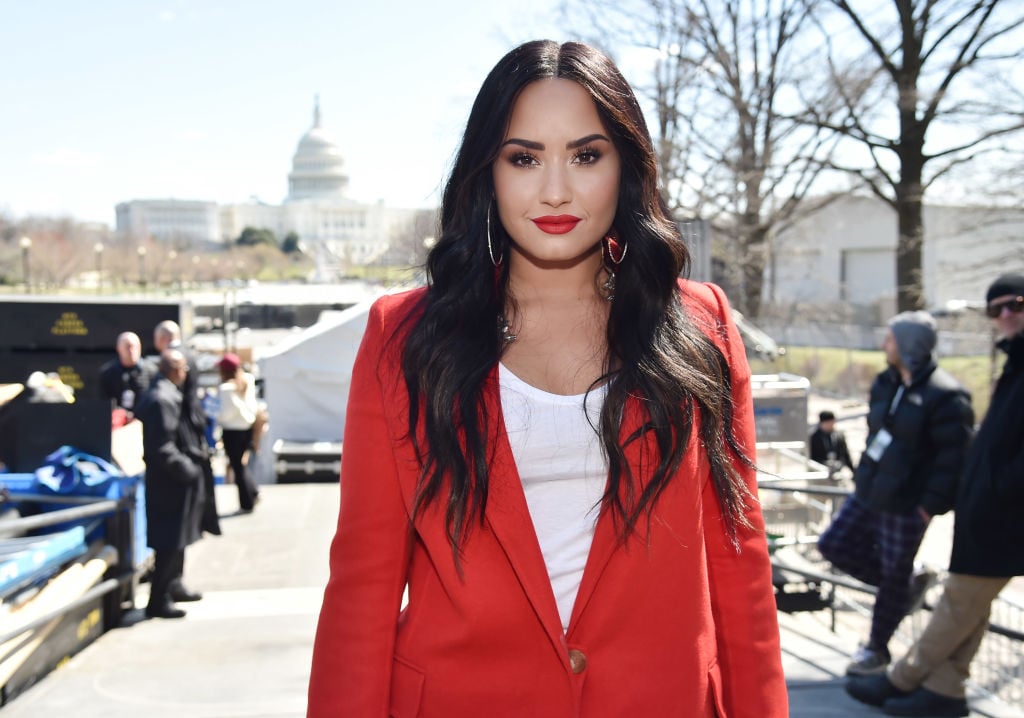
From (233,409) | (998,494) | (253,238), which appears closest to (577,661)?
(998,494)

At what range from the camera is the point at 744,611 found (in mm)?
1740

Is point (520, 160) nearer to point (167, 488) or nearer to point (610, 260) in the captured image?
point (610, 260)

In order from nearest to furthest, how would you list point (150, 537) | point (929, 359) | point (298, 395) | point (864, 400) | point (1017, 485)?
1. point (1017, 485)
2. point (929, 359)
3. point (150, 537)
4. point (298, 395)
5. point (864, 400)

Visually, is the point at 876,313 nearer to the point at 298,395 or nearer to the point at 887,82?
the point at 887,82

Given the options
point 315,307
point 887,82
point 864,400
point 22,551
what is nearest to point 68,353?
point 22,551

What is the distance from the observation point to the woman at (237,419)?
372 inches

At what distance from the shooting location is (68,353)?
12375mm

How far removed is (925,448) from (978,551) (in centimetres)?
84

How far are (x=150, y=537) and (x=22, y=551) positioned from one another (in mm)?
1417

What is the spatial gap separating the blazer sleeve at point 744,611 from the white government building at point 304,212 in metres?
137

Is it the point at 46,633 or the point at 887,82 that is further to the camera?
the point at 887,82

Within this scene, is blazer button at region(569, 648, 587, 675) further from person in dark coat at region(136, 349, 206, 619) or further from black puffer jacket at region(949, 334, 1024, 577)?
person in dark coat at region(136, 349, 206, 619)

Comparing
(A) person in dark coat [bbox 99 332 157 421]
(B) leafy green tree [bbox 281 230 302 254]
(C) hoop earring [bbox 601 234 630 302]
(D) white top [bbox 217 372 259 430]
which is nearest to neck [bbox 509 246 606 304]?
(C) hoop earring [bbox 601 234 630 302]

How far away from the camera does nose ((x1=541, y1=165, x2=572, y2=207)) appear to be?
5.83ft
